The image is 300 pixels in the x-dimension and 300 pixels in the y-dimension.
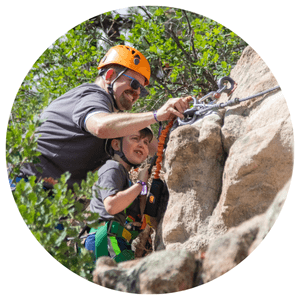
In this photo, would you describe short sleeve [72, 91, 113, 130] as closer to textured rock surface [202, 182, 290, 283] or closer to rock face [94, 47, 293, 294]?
rock face [94, 47, 293, 294]

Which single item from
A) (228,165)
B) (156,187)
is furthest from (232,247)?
(156,187)

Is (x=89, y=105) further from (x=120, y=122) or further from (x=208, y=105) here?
(x=208, y=105)

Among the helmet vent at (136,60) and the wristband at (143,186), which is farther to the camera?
the helmet vent at (136,60)

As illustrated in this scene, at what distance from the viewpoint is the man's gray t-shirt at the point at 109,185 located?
2484mm

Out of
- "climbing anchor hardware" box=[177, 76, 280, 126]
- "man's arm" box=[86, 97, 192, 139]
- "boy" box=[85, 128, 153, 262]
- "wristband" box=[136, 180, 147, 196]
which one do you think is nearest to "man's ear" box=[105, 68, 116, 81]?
"man's arm" box=[86, 97, 192, 139]

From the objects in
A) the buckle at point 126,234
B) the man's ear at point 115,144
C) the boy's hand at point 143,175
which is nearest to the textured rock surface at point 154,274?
the buckle at point 126,234

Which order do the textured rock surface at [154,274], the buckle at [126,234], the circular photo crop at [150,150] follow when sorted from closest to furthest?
1. the textured rock surface at [154,274]
2. the circular photo crop at [150,150]
3. the buckle at [126,234]

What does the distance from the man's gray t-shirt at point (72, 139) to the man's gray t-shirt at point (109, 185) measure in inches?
4.0

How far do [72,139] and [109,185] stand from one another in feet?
1.64

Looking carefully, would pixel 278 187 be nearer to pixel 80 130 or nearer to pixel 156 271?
pixel 156 271

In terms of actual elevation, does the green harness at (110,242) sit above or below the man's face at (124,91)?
below

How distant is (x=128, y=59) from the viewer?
9.08ft

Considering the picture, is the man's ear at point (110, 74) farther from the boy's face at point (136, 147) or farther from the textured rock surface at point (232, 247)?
the textured rock surface at point (232, 247)

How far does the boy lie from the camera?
2.50 m
